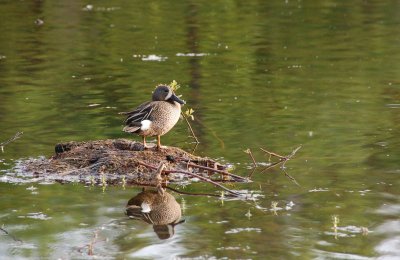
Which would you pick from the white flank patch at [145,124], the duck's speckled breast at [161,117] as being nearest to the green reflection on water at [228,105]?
the duck's speckled breast at [161,117]

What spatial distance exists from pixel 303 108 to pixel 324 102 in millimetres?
569

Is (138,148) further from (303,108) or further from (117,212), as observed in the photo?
(303,108)

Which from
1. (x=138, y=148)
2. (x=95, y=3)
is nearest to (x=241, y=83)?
(x=138, y=148)

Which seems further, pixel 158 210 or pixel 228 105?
pixel 228 105

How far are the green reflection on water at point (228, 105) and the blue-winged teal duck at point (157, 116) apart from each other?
36.1 inches

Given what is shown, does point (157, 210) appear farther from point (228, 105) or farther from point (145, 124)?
point (228, 105)

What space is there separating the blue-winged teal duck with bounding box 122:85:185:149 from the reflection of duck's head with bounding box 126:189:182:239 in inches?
41.7

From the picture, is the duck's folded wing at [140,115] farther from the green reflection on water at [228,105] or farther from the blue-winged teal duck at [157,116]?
the green reflection on water at [228,105]

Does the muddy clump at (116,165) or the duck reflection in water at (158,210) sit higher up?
the muddy clump at (116,165)

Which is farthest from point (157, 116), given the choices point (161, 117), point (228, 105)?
point (228, 105)

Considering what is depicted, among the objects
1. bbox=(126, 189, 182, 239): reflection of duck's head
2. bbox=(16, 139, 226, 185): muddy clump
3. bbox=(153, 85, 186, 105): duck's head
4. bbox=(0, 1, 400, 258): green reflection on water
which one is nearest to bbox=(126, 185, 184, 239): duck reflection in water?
bbox=(126, 189, 182, 239): reflection of duck's head

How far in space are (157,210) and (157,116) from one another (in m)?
1.78

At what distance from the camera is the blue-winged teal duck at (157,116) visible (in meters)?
11.3

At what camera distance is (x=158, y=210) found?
9805mm
